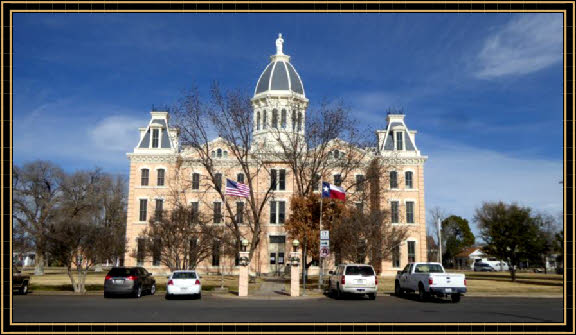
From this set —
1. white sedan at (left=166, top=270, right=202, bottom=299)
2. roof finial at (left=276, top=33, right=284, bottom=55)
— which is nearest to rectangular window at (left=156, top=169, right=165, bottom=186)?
roof finial at (left=276, top=33, right=284, bottom=55)

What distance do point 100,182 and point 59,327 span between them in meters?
63.9

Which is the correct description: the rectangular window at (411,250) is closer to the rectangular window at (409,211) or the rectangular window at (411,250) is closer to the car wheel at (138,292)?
the rectangular window at (409,211)

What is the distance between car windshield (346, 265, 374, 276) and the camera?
2323cm

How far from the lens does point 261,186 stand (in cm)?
5172

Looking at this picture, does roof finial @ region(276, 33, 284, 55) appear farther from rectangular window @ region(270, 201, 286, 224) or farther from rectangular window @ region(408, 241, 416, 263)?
rectangular window @ region(408, 241, 416, 263)

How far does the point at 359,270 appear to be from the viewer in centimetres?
2350

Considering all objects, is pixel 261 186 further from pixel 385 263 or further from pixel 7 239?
pixel 7 239

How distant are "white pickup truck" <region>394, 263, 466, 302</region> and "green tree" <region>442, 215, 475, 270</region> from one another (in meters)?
73.4

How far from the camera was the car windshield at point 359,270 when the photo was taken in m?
23.2

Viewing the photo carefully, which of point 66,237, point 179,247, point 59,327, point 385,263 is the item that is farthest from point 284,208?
point 59,327

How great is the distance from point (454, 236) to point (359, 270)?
83675 mm

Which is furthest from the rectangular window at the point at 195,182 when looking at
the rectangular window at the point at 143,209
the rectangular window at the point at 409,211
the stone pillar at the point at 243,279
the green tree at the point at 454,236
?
the green tree at the point at 454,236

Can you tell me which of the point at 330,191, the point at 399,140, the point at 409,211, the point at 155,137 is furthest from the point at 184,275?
the point at 399,140

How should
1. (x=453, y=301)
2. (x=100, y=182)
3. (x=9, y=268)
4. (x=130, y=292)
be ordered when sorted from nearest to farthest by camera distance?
(x=9, y=268) < (x=453, y=301) < (x=130, y=292) < (x=100, y=182)
